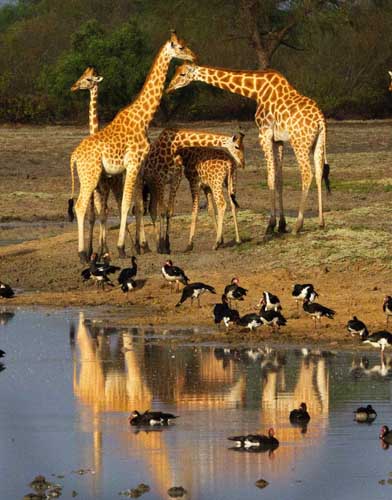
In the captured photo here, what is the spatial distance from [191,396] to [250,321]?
274cm

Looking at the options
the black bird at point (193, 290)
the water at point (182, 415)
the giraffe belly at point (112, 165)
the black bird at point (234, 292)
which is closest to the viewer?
the water at point (182, 415)

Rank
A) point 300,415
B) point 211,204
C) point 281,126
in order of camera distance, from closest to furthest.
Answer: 1. point 300,415
2. point 281,126
3. point 211,204

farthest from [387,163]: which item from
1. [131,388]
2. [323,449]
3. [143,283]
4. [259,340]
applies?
[323,449]

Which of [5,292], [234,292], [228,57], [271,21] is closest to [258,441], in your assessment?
[234,292]

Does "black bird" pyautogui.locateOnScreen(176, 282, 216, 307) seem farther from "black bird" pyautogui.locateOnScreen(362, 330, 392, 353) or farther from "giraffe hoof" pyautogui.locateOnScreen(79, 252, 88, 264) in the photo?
"giraffe hoof" pyautogui.locateOnScreen(79, 252, 88, 264)

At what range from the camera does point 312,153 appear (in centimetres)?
2188

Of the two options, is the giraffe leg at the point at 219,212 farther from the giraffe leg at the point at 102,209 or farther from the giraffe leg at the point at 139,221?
the giraffe leg at the point at 102,209

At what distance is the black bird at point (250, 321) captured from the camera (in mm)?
15625

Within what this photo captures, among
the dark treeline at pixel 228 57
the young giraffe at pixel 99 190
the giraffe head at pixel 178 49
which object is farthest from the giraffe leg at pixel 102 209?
the dark treeline at pixel 228 57

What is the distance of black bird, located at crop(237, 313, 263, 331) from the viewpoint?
15625 mm

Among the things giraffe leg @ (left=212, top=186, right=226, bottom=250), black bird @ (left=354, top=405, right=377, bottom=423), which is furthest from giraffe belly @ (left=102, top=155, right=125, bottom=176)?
black bird @ (left=354, top=405, right=377, bottom=423)

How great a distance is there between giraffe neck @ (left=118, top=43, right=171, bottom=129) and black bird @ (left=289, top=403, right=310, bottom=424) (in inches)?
396

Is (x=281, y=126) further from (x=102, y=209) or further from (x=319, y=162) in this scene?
(x=102, y=209)

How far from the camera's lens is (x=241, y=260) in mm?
20312
